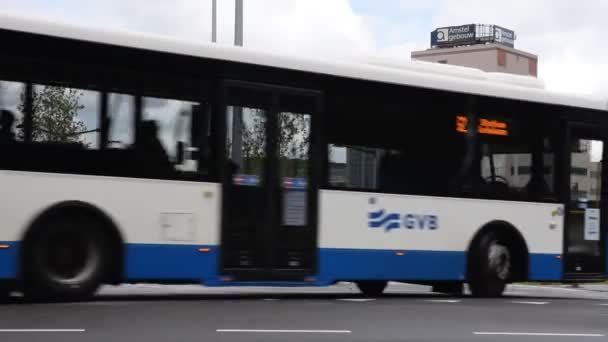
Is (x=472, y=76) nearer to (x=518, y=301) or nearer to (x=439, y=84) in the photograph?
(x=439, y=84)

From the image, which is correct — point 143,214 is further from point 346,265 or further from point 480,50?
point 480,50

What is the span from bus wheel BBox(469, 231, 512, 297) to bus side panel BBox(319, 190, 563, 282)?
0.21 m

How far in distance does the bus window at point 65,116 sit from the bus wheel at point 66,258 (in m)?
0.89

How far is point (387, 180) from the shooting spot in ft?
51.5

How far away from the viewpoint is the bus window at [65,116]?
12.6 meters

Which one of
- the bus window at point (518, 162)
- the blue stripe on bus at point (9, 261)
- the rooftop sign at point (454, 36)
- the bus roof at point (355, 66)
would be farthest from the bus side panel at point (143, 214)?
the rooftop sign at point (454, 36)

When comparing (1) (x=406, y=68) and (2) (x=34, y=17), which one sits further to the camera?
(1) (x=406, y=68)

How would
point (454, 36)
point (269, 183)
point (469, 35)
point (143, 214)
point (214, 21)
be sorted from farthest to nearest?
1. point (454, 36)
2. point (469, 35)
3. point (214, 21)
4. point (269, 183)
5. point (143, 214)

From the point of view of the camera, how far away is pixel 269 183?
1448 centimetres

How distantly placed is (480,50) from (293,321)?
154486mm

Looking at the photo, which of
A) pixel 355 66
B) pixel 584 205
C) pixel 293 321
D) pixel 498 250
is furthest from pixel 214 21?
pixel 293 321

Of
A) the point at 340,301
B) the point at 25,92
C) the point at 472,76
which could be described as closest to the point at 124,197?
the point at 25,92

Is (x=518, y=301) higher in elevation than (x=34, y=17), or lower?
Answer: lower

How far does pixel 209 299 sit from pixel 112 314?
11.7ft
